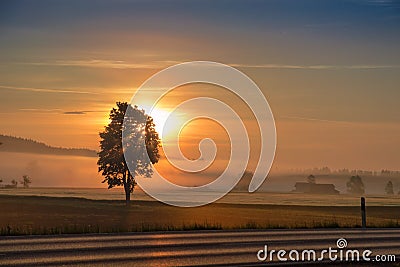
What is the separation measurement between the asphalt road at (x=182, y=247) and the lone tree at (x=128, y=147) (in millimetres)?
54905

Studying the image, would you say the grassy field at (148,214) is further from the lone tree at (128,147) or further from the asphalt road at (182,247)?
the asphalt road at (182,247)

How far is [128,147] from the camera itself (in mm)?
84312

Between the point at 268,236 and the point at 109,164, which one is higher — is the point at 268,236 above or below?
below

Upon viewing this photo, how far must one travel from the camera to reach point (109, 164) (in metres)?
81.4

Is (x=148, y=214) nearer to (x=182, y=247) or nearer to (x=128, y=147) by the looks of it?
(x=128, y=147)

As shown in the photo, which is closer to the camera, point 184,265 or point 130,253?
point 184,265

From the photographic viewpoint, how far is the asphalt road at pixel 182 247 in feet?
58.3

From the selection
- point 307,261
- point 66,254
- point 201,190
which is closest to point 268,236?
point 307,261

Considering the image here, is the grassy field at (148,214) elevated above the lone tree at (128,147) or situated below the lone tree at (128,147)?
below

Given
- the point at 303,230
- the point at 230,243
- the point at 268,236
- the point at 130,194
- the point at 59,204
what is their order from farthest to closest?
the point at 130,194
the point at 59,204
the point at 303,230
the point at 268,236
the point at 230,243

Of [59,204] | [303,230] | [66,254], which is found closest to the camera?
[66,254]

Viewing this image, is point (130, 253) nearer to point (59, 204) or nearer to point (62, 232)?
point (62, 232)

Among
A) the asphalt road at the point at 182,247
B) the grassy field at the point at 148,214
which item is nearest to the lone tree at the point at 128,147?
the grassy field at the point at 148,214

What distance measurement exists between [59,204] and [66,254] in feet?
185
